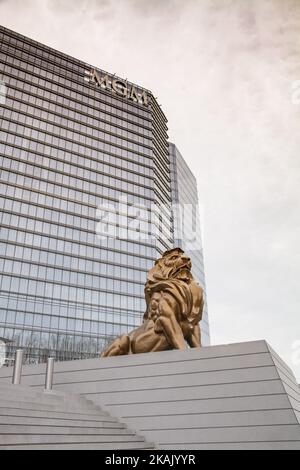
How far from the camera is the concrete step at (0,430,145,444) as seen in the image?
665 cm

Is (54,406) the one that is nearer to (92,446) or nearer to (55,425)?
(55,425)

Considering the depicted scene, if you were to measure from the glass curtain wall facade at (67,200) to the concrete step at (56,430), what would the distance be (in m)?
34.8

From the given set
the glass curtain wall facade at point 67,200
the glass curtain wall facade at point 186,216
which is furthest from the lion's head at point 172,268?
the glass curtain wall facade at point 186,216

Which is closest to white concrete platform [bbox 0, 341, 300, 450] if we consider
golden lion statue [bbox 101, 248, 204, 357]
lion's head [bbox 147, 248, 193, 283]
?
golden lion statue [bbox 101, 248, 204, 357]

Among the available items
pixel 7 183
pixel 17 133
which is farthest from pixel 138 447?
pixel 17 133

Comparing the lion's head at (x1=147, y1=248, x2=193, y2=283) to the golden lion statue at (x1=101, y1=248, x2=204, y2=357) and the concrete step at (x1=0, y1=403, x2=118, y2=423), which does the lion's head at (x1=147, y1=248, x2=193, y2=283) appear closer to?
the golden lion statue at (x1=101, y1=248, x2=204, y2=357)

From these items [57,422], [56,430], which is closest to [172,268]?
[57,422]

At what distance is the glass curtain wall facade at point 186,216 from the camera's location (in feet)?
208

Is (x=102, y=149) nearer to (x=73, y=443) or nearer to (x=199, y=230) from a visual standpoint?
(x=199, y=230)

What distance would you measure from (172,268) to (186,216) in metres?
55.6

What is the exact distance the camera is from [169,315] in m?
11.2

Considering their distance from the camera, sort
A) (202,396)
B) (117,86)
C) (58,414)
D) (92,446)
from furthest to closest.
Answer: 1. (117,86)
2. (202,396)
3. (58,414)
4. (92,446)

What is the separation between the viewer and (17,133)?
48.1m

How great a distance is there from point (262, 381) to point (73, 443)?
15.5 ft
